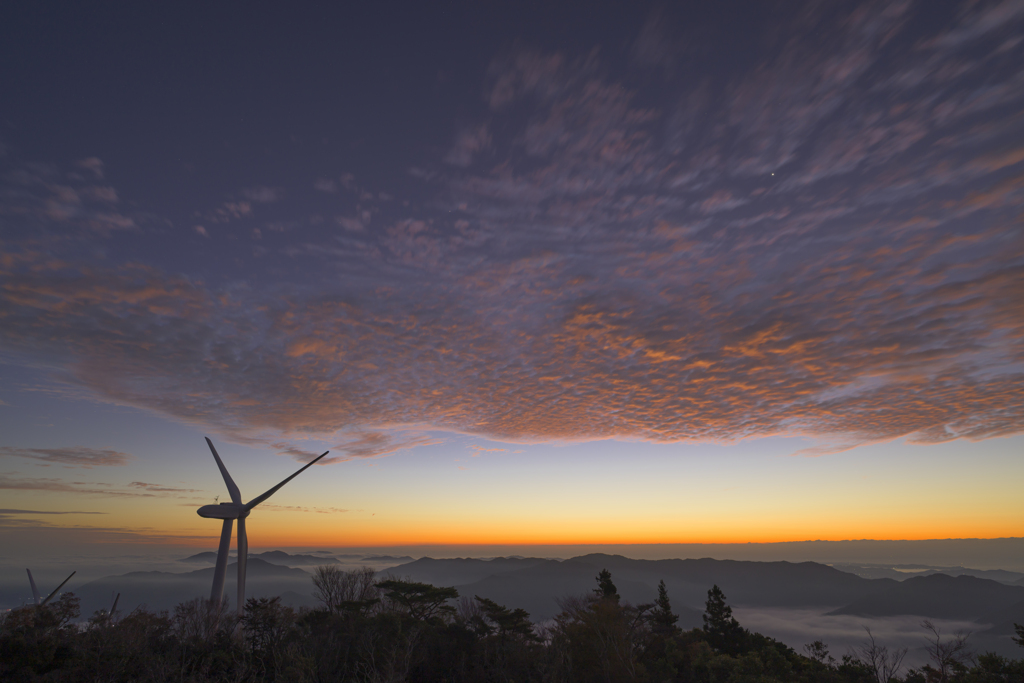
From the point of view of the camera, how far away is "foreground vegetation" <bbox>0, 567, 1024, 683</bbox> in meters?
37.3

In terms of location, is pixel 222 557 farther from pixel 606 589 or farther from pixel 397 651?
pixel 606 589

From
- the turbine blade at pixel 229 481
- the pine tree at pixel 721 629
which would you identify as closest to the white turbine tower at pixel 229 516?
the turbine blade at pixel 229 481

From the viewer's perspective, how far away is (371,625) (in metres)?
52.2

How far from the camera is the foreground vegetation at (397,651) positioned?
3731 centimetres

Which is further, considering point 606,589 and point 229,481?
point 606,589

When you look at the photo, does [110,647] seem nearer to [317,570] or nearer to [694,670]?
[317,570]

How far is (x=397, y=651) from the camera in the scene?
45.4m

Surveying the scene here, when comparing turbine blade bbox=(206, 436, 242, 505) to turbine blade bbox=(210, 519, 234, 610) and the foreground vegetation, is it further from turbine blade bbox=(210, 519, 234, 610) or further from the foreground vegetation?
the foreground vegetation

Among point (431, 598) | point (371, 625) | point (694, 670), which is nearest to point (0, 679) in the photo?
point (371, 625)

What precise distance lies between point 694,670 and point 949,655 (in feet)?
77.7

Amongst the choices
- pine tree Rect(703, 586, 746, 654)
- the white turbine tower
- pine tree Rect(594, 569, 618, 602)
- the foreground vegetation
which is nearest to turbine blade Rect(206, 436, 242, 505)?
the white turbine tower

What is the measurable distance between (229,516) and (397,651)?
28684 mm

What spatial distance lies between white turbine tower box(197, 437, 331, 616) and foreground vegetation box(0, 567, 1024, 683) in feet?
12.1

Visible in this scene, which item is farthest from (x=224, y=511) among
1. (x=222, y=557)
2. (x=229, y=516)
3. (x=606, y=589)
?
(x=606, y=589)
